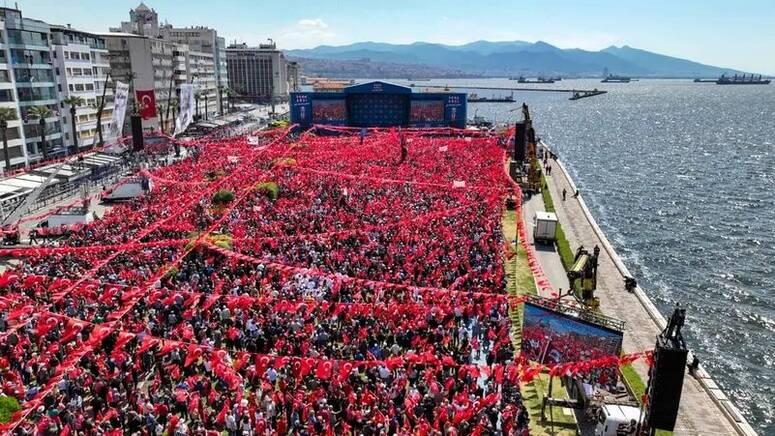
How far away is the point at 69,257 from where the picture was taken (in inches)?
1148

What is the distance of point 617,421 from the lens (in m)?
16.7

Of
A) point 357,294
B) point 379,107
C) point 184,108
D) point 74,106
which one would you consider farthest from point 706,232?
point 74,106

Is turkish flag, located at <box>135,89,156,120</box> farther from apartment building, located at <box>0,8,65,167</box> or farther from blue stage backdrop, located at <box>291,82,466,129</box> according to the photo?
blue stage backdrop, located at <box>291,82,466,129</box>

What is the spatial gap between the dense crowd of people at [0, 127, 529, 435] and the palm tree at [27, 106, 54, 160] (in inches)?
1232

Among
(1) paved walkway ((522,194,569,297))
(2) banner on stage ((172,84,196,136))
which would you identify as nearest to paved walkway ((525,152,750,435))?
(1) paved walkway ((522,194,569,297))

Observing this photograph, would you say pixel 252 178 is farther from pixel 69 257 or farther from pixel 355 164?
pixel 69 257

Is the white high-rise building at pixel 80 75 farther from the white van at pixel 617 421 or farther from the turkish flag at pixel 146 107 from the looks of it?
the white van at pixel 617 421

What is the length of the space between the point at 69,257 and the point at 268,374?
15861mm

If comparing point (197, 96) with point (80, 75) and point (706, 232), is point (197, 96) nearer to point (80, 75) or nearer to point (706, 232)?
point (80, 75)

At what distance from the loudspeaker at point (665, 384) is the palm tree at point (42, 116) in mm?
63822

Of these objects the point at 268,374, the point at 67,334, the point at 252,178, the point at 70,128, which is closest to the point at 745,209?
the point at 252,178

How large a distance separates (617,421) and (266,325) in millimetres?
11851

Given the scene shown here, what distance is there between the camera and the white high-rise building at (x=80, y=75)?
68.1 m

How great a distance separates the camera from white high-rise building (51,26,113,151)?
224 ft
